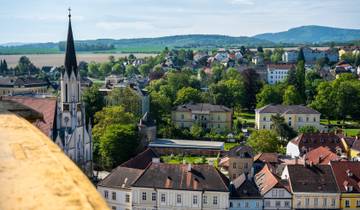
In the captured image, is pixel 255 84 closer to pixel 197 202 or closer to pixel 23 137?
pixel 197 202

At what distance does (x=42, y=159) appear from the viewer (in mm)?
2297

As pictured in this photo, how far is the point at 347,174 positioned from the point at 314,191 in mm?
3116

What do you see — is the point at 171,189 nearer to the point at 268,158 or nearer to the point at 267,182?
the point at 267,182

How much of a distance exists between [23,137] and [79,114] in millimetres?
38927

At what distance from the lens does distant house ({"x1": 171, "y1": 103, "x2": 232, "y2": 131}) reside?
73.0 meters

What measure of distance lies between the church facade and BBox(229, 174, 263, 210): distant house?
12.1m

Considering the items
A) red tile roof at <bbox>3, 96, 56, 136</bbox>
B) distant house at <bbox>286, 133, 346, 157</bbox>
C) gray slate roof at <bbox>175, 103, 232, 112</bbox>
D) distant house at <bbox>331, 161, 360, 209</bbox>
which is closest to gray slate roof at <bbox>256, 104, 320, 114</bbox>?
gray slate roof at <bbox>175, 103, 232, 112</bbox>

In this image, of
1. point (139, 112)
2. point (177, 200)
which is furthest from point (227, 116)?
point (177, 200)

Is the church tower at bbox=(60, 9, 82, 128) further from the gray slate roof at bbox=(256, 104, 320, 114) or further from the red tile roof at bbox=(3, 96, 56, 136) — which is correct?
the gray slate roof at bbox=(256, 104, 320, 114)

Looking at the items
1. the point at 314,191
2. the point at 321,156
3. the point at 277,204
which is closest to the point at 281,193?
the point at 277,204

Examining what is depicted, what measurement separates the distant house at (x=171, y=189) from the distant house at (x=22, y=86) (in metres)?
58.0

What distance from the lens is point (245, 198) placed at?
111 feet

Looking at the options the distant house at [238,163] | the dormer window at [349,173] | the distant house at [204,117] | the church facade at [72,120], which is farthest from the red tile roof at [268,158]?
the distant house at [204,117]

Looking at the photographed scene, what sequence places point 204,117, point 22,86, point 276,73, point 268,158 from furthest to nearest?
point 276,73, point 22,86, point 204,117, point 268,158
